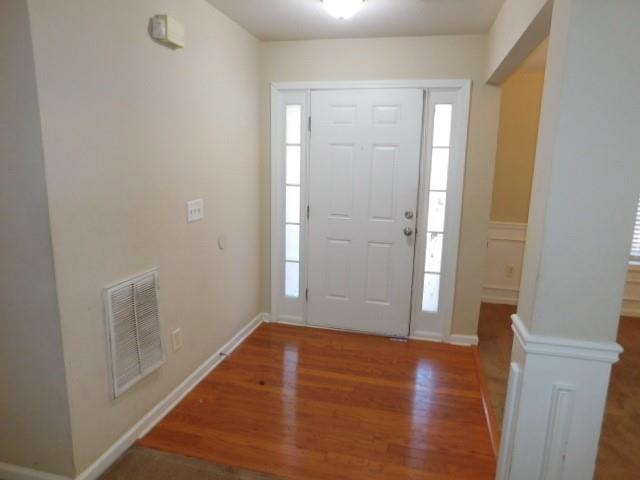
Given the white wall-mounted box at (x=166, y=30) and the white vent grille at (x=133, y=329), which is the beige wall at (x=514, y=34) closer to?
the white wall-mounted box at (x=166, y=30)

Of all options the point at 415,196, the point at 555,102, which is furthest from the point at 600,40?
the point at 415,196

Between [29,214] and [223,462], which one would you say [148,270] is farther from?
[223,462]

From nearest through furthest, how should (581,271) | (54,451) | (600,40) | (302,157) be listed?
(600,40), (581,271), (54,451), (302,157)

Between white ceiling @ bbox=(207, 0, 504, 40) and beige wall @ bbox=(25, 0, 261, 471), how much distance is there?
0.65 ft

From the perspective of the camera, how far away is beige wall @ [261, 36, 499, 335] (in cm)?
294

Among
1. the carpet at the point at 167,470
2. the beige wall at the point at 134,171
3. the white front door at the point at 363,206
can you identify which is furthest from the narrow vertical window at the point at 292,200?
the carpet at the point at 167,470

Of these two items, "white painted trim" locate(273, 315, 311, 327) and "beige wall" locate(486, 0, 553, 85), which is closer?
"beige wall" locate(486, 0, 553, 85)

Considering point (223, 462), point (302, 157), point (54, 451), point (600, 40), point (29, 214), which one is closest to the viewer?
point (600, 40)

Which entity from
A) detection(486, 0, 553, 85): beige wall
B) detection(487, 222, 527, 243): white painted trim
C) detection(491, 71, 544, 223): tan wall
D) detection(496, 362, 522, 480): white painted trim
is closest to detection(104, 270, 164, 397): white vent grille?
detection(496, 362, 522, 480): white painted trim

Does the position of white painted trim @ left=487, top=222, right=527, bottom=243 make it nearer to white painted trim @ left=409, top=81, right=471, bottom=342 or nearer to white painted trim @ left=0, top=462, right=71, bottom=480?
white painted trim @ left=409, top=81, right=471, bottom=342

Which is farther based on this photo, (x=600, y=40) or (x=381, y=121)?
(x=381, y=121)

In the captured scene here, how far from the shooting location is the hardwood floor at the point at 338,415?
197 centimetres

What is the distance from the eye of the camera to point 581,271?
1.34 m

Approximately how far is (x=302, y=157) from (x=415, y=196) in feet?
3.12
